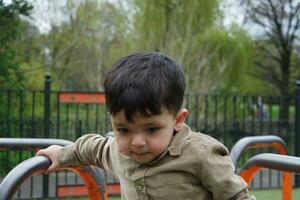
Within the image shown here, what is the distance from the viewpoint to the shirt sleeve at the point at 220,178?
143 centimetres

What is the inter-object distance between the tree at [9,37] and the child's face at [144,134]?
5.52m

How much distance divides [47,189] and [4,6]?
2542 millimetres

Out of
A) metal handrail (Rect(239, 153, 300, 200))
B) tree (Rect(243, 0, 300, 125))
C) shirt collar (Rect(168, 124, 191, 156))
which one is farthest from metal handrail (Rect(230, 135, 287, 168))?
tree (Rect(243, 0, 300, 125))

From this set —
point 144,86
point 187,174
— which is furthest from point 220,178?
point 144,86

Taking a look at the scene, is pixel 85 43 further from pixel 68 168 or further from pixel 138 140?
pixel 138 140

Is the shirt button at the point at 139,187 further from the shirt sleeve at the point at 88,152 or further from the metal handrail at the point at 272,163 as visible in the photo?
the metal handrail at the point at 272,163

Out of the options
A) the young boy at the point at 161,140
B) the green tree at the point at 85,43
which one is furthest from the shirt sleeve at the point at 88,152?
the green tree at the point at 85,43

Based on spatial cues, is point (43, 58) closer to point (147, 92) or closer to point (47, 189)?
point (47, 189)

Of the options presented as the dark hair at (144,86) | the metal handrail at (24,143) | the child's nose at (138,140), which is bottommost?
the metal handrail at (24,143)

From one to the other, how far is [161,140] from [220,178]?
0.63ft

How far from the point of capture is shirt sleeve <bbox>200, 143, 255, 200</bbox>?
143 centimetres

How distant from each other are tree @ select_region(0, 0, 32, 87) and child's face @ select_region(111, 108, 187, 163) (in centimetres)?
552

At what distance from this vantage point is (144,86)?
1.39 m

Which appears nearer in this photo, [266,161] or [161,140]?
[161,140]
